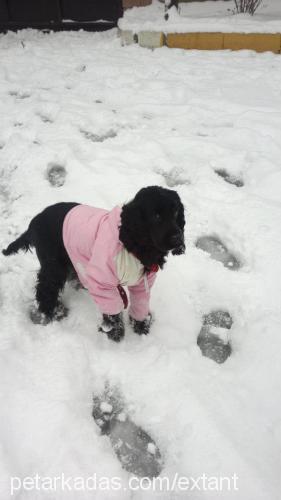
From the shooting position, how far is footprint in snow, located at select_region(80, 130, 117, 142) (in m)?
4.01

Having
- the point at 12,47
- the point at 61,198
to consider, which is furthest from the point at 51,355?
the point at 12,47

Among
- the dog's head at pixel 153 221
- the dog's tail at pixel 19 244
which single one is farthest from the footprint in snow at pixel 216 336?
the dog's tail at pixel 19 244

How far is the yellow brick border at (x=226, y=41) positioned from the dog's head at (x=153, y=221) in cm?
559

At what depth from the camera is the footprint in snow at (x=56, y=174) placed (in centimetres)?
338

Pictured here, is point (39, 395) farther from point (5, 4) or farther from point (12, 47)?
point (5, 4)

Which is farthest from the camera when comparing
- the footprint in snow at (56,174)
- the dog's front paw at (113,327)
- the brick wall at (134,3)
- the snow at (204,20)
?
the brick wall at (134,3)

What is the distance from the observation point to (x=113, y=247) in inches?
70.7

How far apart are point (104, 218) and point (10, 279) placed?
39.6 inches

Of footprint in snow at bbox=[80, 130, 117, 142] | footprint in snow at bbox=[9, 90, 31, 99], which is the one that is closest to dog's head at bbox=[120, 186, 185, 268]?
footprint in snow at bbox=[80, 130, 117, 142]

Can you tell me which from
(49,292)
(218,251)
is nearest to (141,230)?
(49,292)

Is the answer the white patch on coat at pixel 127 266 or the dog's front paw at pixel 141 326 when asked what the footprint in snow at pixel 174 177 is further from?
the white patch on coat at pixel 127 266

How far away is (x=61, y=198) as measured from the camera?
3.13m

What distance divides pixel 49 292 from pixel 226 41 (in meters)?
5.85

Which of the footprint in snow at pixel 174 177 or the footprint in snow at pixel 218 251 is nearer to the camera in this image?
the footprint in snow at pixel 218 251
